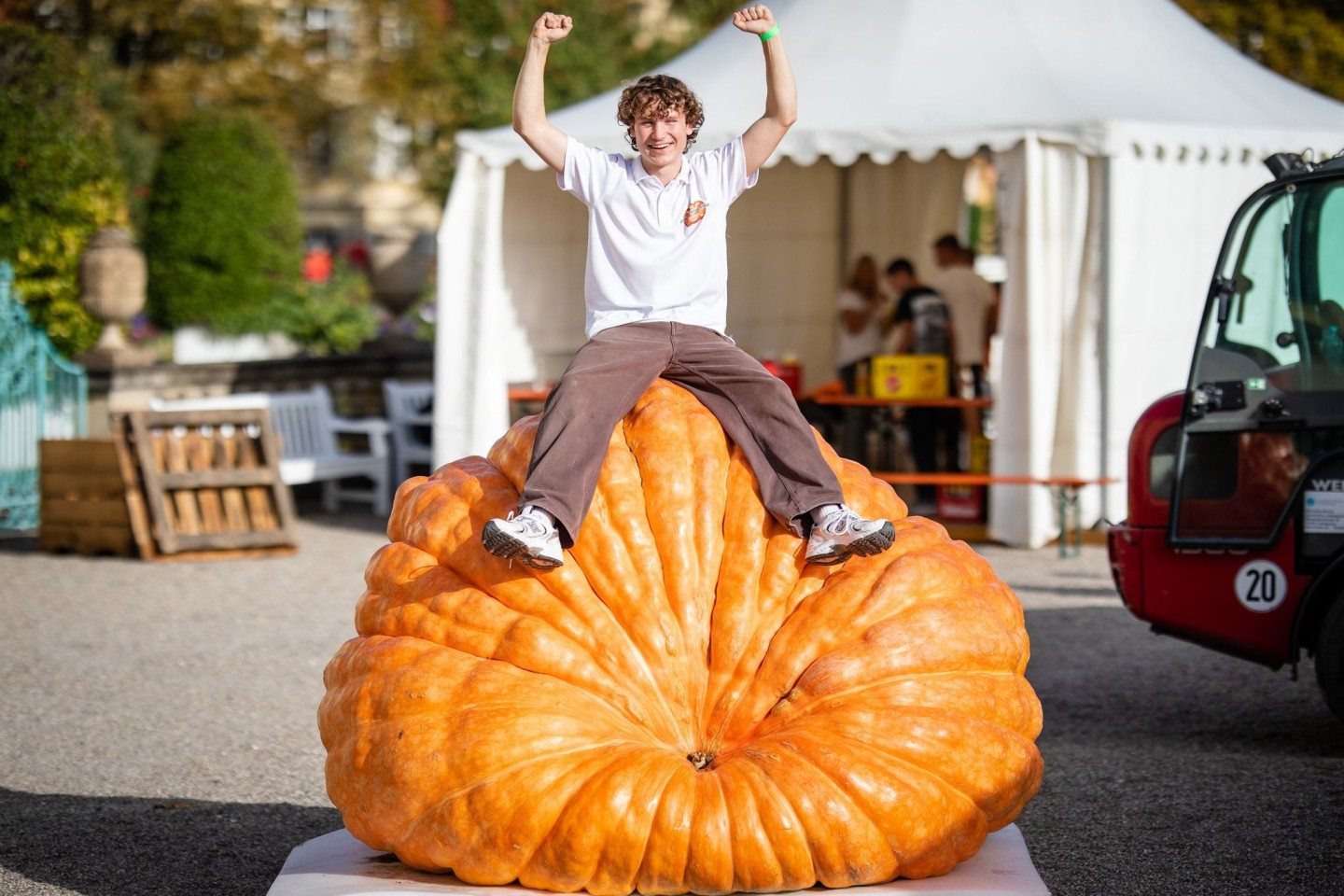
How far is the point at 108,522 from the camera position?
10.5 m

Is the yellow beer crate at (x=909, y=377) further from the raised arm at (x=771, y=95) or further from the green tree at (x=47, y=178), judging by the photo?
the green tree at (x=47, y=178)

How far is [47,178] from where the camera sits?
1449cm

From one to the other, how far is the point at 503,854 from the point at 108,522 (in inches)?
307

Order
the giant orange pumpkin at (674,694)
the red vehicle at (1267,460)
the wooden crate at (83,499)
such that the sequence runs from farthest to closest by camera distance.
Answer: the wooden crate at (83,499)
the red vehicle at (1267,460)
the giant orange pumpkin at (674,694)

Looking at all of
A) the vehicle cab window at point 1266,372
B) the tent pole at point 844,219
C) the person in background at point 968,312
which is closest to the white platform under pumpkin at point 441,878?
the vehicle cab window at point 1266,372

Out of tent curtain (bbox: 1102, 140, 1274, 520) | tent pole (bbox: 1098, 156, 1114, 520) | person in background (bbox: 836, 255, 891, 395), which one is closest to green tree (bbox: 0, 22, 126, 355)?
person in background (bbox: 836, 255, 891, 395)

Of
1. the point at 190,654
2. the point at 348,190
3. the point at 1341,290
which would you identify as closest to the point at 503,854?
the point at 1341,290

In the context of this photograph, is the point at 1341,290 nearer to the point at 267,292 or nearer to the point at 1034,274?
the point at 1034,274

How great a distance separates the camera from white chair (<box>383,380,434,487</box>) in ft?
43.3

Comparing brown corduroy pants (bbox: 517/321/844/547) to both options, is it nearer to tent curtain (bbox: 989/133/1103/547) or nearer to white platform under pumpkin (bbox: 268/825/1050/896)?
white platform under pumpkin (bbox: 268/825/1050/896)

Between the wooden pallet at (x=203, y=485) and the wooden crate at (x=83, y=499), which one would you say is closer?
the wooden pallet at (x=203, y=485)

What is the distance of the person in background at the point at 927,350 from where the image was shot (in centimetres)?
1212

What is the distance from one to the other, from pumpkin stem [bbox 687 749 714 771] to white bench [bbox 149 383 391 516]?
9.13m

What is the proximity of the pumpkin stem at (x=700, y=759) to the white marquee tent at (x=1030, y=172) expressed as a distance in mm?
7255
